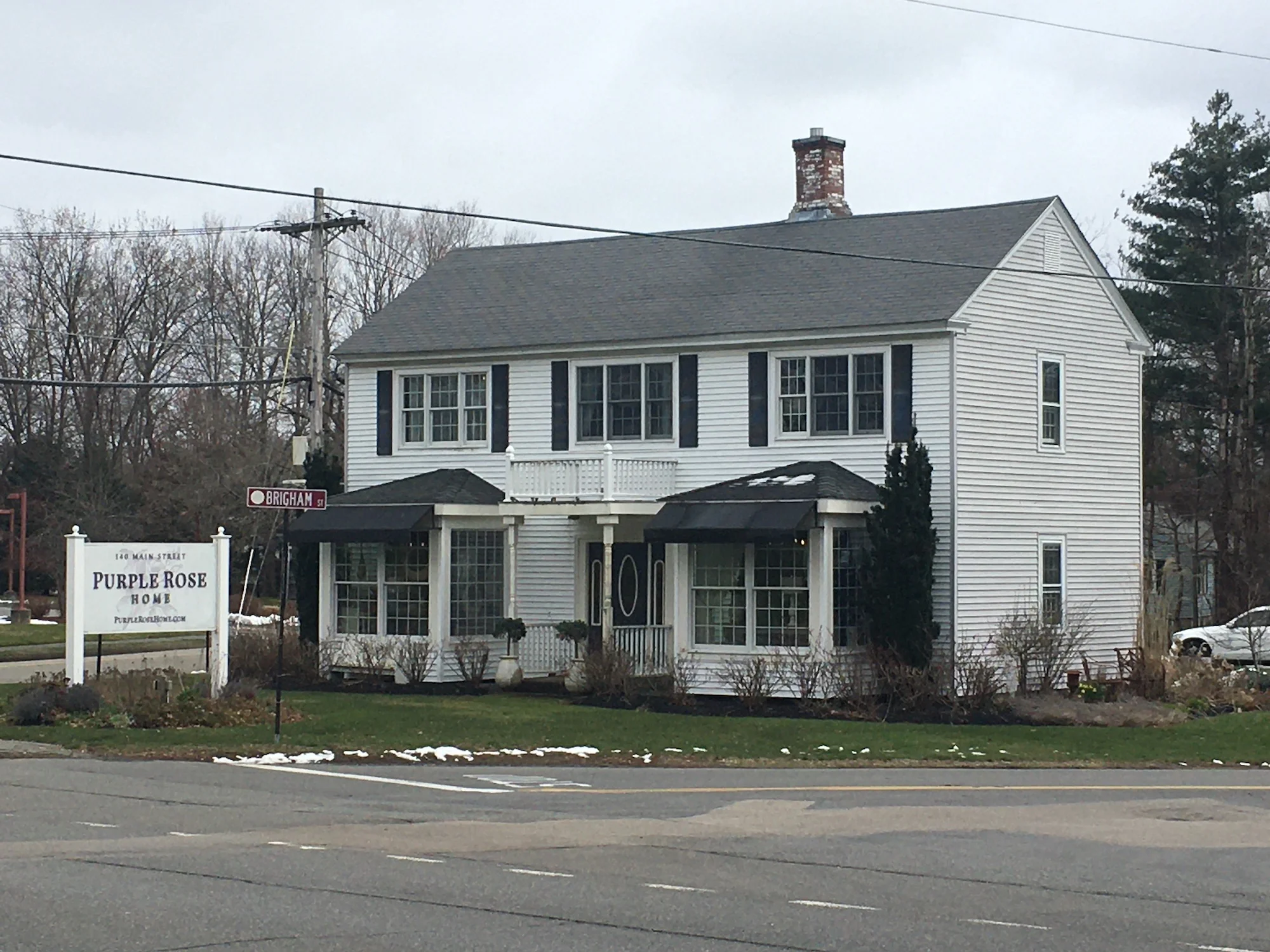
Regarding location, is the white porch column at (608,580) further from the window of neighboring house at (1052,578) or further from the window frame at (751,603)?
the window of neighboring house at (1052,578)

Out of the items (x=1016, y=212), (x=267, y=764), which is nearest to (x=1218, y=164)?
(x=1016, y=212)

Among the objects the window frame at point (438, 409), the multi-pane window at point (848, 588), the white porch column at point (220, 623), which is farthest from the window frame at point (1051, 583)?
the white porch column at point (220, 623)

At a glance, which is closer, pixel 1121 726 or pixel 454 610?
pixel 1121 726

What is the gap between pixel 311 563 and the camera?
33.1 m

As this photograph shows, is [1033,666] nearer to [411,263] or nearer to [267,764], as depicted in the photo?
[267,764]

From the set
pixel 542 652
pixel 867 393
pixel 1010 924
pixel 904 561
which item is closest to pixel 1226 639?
pixel 867 393

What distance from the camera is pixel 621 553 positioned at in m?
31.1

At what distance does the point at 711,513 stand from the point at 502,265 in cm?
953

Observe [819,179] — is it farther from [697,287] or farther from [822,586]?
[822,586]

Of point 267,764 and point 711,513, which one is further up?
point 711,513

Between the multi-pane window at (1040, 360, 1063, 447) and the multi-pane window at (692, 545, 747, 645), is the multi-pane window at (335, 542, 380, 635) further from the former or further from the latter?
the multi-pane window at (1040, 360, 1063, 447)

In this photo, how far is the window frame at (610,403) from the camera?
99.8ft

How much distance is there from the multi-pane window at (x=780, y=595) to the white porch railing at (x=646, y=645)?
5.45 ft

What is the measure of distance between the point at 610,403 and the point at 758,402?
288 cm
